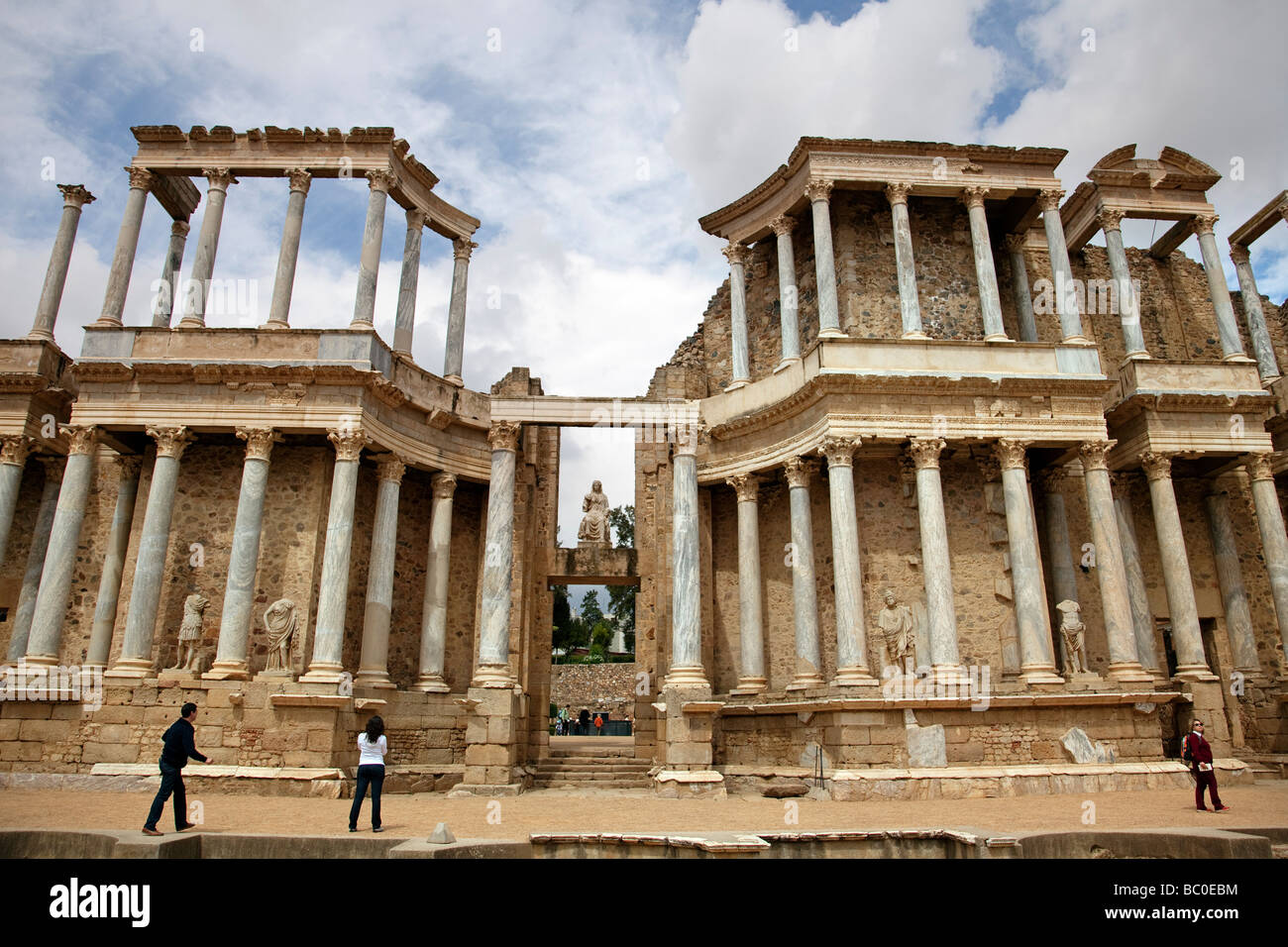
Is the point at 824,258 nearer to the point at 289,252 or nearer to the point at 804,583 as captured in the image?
the point at 804,583

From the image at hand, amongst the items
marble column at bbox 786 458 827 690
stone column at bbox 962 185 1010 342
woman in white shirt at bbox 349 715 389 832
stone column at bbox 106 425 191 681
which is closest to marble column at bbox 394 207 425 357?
stone column at bbox 106 425 191 681

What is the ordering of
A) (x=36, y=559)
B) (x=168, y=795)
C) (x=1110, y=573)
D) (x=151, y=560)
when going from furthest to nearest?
(x=36, y=559), (x=1110, y=573), (x=151, y=560), (x=168, y=795)

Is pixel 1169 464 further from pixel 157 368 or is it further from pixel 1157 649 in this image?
pixel 157 368

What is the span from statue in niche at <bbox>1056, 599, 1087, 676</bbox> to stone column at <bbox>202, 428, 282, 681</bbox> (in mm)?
17144

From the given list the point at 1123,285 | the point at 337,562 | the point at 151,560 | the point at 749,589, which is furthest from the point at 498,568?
the point at 1123,285

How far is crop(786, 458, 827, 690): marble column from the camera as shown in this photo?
1797cm

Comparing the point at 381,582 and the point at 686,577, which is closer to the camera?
the point at 686,577

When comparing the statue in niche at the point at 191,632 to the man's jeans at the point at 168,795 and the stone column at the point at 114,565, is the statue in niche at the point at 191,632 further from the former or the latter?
the man's jeans at the point at 168,795

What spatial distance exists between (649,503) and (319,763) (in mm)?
10631

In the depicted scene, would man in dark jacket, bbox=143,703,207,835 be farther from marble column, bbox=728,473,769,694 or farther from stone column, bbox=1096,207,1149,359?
stone column, bbox=1096,207,1149,359

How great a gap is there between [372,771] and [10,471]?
15561 millimetres

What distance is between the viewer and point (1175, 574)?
65.6 ft

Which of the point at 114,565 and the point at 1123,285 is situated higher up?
the point at 1123,285
